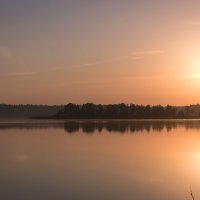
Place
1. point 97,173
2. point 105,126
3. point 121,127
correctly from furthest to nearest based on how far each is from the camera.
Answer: point 105,126
point 121,127
point 97,173

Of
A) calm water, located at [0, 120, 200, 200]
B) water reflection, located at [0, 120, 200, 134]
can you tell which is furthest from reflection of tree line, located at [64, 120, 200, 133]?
calm water, located at [0, 120, 200, 200]

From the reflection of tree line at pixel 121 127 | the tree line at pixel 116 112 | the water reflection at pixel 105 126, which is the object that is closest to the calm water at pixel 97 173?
the water reflection at pixel 105 126

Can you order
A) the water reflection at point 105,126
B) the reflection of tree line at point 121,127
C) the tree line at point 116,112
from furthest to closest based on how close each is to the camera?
1. the tree line at point 116,112
2. the water reflection at point 105,126
3. the reflection of tree line at point 121,127

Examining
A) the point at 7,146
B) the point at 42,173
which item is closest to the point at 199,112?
the point at 7,146

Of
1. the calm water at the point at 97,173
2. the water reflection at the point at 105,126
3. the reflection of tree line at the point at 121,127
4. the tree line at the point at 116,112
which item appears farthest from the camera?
the tree line at the point at 116,112

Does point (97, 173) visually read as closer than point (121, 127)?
Yes

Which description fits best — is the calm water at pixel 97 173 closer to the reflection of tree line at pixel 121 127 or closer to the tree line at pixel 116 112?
the reflection of tree line at pixel 121 127

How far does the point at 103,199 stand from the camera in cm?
1134

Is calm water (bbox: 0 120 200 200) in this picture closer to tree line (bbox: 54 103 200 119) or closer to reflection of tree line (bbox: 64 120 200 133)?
reflection of tree line (bbox: 64 120 200 133)

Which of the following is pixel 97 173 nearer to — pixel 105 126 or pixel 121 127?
pixel 121 127

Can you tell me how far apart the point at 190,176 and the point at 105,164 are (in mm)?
3791

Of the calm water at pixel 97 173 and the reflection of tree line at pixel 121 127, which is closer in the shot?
the calm water at pixel 97 173

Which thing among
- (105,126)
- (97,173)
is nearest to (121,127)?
(105,126)

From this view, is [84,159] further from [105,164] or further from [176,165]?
[176,165]
